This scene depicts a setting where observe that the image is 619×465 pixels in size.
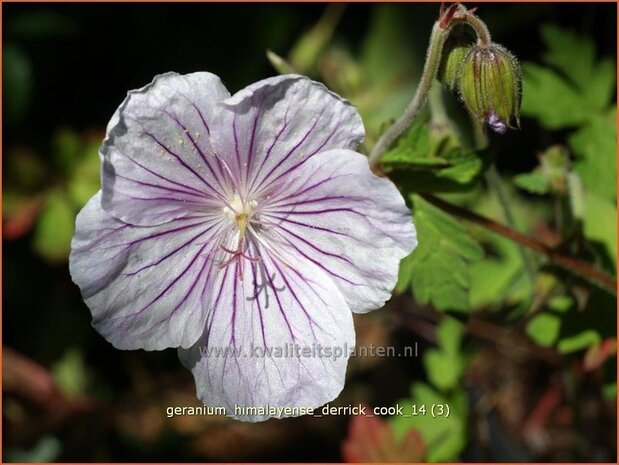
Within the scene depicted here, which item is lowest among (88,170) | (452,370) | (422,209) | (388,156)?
(452,370)

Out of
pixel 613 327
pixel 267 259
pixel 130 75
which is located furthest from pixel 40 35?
pixel 613 327

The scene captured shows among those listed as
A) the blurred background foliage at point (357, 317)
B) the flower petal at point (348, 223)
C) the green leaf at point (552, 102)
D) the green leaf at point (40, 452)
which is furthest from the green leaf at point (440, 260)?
the green leaf at point (40, 452)

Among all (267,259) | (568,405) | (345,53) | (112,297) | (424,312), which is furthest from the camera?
(345,53)

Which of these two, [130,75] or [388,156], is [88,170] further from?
[388,156]

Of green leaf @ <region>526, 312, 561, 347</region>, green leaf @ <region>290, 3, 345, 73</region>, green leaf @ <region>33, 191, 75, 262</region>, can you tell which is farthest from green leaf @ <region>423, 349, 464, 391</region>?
green leaf @ <region>33, 191, 75, 262</region>

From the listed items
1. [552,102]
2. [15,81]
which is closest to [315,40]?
[552,102]

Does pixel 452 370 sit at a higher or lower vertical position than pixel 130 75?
lower

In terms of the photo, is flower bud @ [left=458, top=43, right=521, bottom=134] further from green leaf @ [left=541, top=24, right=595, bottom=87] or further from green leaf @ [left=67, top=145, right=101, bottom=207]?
green leaf @ [left=67, top=145, right=101, bottom=207]

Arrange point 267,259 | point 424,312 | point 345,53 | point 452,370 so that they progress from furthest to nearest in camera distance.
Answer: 1. point 345,53
2. point 424,312
3. point 452,370
4. point 267,259
